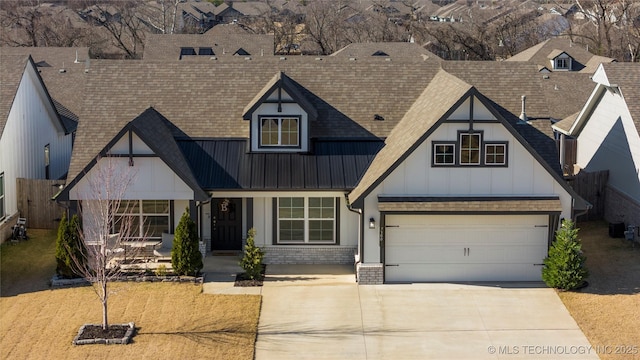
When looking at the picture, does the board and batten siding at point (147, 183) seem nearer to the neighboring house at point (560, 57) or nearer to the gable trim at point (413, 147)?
the gable trim at point (413, 147)

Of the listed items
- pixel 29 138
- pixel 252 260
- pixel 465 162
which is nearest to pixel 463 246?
pixel 465 162

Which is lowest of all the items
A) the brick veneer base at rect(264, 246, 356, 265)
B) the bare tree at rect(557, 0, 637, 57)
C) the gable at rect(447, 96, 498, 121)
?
the brick veneer base at rect(264, 246, 356, 265)

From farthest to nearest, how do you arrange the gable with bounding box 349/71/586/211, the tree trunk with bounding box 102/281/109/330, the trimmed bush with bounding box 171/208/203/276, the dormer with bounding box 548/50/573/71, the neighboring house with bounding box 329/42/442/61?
the neighboring house with bounding box 329/42/442/61 → the dormer with bounding box 548/50/573/71 → the trimmed bush with bounding box 171/208/203/276 → the gable with bounding box 349/71/586/211 → the tree trunk with bounding box 102/281/109/330

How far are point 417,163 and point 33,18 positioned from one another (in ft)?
242

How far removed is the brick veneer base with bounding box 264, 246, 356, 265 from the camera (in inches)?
990

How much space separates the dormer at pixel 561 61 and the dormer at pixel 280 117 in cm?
4740

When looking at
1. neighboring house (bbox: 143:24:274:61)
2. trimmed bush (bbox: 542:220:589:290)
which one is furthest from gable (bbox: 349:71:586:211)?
neighboring house (bbox: 143:24:274:61)

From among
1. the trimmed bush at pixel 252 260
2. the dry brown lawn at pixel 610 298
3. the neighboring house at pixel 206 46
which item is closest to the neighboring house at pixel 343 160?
the trimmed bush at pixel 252 260

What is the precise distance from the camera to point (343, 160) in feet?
84.1

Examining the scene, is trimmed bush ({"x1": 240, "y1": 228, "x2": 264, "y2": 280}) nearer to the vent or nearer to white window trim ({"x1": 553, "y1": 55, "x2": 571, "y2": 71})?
the vent

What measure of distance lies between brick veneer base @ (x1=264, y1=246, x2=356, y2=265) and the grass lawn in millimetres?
3236

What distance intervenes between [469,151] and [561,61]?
49284 mm

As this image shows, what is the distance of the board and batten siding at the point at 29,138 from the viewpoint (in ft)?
91.5

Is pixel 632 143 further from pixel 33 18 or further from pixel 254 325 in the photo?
pixel 33 18
